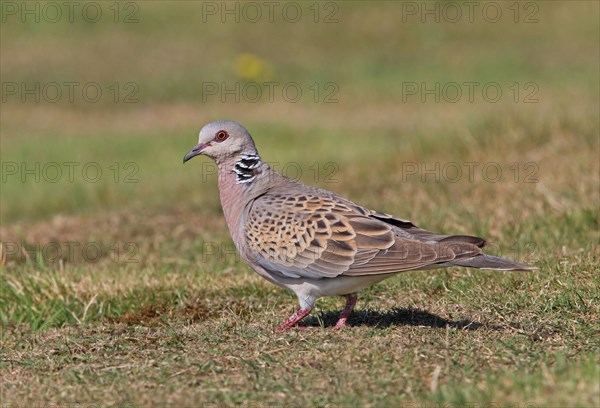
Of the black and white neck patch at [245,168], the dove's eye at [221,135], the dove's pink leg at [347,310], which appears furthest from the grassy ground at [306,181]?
the dove's eye at [221,135]

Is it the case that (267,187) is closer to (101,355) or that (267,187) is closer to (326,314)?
(326,314)

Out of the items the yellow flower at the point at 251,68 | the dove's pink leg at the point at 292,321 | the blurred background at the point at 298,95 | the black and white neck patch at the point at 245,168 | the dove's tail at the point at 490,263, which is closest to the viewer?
the dove's tail at the point at 490,263

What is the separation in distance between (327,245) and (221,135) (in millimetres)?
1283

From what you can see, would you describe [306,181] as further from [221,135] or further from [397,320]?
[397,320]

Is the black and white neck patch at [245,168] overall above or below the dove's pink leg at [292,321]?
above

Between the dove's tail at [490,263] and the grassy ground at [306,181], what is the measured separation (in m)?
0.43

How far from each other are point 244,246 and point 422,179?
5.72 m

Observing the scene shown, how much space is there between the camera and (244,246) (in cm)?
654

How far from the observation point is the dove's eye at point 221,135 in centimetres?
696

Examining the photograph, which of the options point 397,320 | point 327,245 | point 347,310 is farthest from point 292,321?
point 397,320

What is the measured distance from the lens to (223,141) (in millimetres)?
6977

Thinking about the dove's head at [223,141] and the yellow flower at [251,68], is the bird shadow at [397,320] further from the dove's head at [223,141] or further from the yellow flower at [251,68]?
the yellow flower at [251,68]

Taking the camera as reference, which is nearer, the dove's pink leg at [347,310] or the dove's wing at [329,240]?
the dove's wing at [329,240]

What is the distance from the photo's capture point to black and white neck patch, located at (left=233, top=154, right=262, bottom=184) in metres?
6.93
